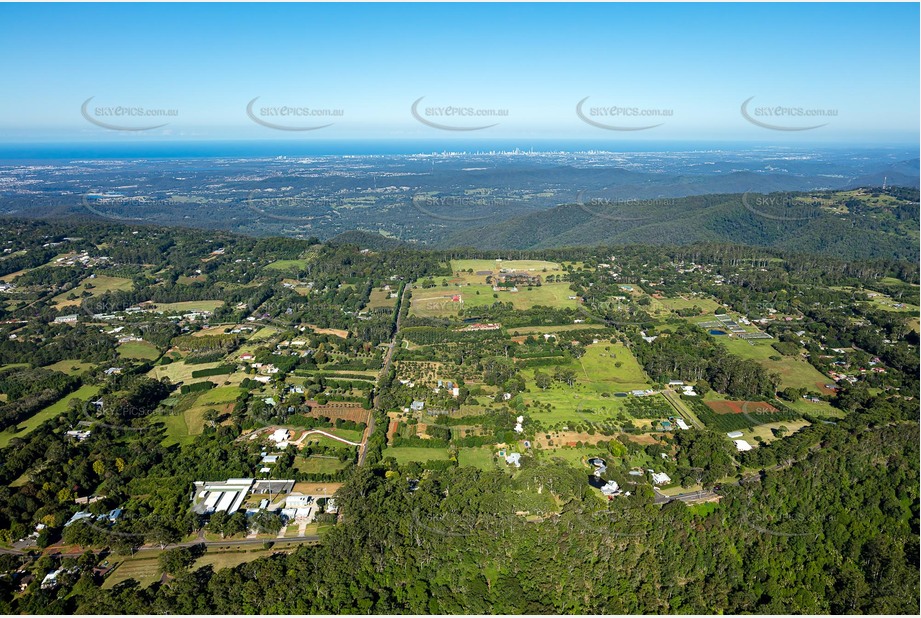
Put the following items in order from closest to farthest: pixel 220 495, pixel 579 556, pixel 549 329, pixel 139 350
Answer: pixel 579 556
pixel 220 495
pixel 139 350
pixel 549 329

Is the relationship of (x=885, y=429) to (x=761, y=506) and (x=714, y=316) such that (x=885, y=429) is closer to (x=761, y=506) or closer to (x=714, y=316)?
(x=761, y=506)

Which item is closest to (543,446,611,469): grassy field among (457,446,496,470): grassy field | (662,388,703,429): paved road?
(457,446,496,470): grassy field

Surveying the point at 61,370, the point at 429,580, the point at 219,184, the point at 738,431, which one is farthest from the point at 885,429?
the point at 219,184

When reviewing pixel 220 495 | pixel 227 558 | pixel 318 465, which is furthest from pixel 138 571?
pixel 318 465

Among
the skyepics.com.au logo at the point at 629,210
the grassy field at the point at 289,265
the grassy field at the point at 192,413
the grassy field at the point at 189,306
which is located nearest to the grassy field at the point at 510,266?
the grassy field at the point at 289,265

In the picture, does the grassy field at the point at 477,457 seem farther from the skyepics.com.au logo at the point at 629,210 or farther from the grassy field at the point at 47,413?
the skyepics.com.au logo at the point at 629,210

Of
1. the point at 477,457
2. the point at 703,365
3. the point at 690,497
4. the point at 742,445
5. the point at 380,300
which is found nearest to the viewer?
the point at 690,497

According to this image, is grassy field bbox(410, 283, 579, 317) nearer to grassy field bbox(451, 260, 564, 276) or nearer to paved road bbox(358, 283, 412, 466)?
paved road bbox(358, 283, 412, 466)

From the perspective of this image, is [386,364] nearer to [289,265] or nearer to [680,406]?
[680,406]
